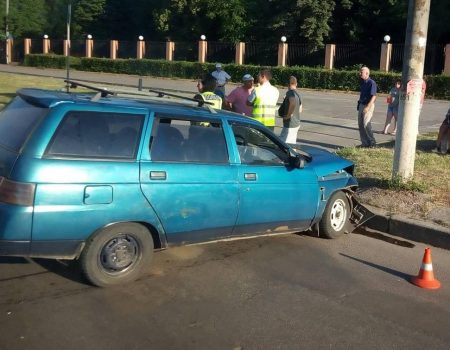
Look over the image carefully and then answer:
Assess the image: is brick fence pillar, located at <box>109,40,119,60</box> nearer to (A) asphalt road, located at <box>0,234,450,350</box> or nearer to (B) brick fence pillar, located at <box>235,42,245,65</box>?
(B) brick fence pillar, located at <box>235,42,245,65</box>

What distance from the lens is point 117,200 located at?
15.3 feet

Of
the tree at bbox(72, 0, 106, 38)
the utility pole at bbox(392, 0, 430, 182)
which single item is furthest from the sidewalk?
the tree at bbox(72, 0, 106, 38)

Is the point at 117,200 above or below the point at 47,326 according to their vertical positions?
above

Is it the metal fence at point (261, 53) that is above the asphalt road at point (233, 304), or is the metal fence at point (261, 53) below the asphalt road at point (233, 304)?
above

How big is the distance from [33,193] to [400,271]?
11.7ft

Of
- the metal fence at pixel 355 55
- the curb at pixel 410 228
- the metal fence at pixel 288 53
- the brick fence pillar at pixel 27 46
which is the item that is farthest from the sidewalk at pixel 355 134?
the brick fence pillar at pixel 27 46

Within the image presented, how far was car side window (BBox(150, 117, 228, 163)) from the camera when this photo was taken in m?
5.03

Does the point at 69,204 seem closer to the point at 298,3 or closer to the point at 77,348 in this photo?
the point at 77,348

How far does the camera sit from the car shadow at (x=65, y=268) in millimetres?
4918

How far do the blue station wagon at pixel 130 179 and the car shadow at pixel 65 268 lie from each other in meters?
0.27

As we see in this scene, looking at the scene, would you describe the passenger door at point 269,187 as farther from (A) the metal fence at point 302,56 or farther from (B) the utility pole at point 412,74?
(A) the metal fence at point 302,56

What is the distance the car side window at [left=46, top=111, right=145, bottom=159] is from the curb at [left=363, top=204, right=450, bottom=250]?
3635 millimetres

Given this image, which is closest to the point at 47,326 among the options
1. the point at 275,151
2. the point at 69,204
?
the point at 69,204

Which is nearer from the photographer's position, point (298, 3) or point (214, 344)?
point (214, 344)
